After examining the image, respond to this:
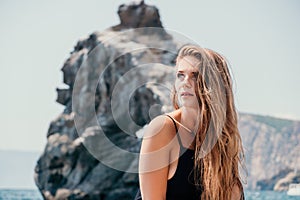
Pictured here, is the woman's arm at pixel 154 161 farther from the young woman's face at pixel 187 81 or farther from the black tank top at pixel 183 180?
the young woman's face at pixel 187 81

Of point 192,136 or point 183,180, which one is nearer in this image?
point 183,180

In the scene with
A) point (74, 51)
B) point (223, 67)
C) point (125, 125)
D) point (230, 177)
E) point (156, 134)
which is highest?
point (223, 67)

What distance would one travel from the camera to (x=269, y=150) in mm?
151250

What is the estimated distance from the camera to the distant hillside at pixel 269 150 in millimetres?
132000

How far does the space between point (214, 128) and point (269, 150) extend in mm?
150660

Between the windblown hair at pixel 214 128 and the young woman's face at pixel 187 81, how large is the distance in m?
0.02

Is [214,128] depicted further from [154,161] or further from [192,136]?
[154,161]

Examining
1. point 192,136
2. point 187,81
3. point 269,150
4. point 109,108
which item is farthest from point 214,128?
point 269,150

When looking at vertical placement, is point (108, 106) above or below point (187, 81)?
below

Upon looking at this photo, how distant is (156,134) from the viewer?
10.7ft

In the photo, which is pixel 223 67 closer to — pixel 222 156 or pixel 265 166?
pixel 222 156

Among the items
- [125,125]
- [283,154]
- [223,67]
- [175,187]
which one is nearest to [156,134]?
[175,187]

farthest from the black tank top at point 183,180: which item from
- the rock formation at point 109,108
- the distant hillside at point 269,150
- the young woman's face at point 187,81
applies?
the distant hillside at point 269,150

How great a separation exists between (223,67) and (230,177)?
613mm
